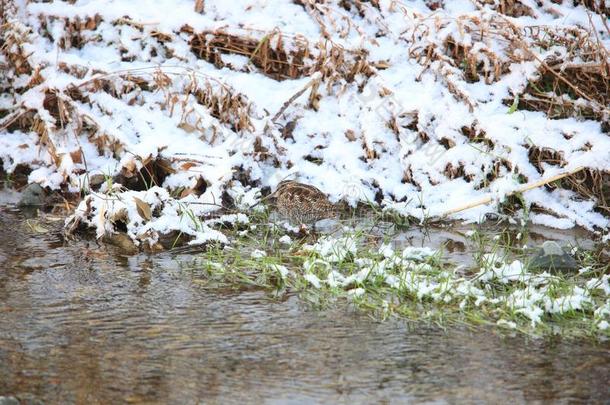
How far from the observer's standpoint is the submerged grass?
4.27m

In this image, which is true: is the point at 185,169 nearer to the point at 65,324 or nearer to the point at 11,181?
the point at 11,181

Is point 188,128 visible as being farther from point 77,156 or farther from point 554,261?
point 554,261

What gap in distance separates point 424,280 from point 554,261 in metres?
0.80

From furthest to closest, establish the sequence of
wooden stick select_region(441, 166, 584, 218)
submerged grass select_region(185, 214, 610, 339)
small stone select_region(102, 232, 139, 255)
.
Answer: wooden stick select_region(441, 166, 584, 218) → small stone select_region(102, 232, 139, 255) → submerged grass select_region(185, 214, 610, 339)

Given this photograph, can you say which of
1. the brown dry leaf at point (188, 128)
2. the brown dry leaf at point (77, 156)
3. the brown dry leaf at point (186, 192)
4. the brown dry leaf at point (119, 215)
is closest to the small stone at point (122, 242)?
the brown dry leaf at point (119, 215)

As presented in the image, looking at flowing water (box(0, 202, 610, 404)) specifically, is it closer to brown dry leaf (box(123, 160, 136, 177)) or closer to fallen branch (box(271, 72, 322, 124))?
brown dry leaf (box(123, 160, 136, 177))

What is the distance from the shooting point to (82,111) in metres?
6.60

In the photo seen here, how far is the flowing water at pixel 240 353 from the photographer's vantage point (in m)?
3.51

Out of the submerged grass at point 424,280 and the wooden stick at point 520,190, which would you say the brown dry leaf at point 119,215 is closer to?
the submerged grass at point 424,280

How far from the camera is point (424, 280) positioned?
15.4 feet

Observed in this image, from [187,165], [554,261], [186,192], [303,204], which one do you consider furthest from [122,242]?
[554,261]

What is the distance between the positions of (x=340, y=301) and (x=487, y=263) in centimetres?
90

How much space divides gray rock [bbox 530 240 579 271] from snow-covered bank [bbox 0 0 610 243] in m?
0.92

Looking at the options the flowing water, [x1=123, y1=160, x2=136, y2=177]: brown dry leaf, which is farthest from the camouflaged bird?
the flowing water
